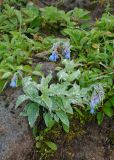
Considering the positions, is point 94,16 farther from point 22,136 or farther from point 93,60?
point 22,136

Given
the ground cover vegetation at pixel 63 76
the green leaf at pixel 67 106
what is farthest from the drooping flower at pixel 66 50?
the green leaf at pixel 67 106

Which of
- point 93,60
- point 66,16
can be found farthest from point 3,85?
point 66,16

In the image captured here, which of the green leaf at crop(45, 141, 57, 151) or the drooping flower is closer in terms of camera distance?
the green leaf at crop(45, 141, 57, 151)

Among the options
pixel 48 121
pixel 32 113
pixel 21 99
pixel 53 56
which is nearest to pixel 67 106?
pixel 48 121

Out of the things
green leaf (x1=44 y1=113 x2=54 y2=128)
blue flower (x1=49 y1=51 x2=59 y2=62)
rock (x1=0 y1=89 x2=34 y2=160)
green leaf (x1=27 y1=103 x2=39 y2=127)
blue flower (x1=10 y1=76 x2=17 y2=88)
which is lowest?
rock (x1=0 y1=89 x2=34 y2=160)

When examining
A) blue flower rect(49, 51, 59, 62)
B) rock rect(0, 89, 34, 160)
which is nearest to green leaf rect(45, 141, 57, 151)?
rock rect(0, 89, 34, 160)

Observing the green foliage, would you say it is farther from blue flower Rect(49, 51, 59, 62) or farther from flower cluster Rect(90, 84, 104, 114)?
blue flower Rect(49, 51, 59, 62)

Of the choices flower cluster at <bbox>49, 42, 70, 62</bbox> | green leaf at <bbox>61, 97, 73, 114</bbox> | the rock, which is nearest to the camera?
the rock

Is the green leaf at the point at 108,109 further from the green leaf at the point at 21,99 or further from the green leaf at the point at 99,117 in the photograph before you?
the green leaf at the point at 21,99
